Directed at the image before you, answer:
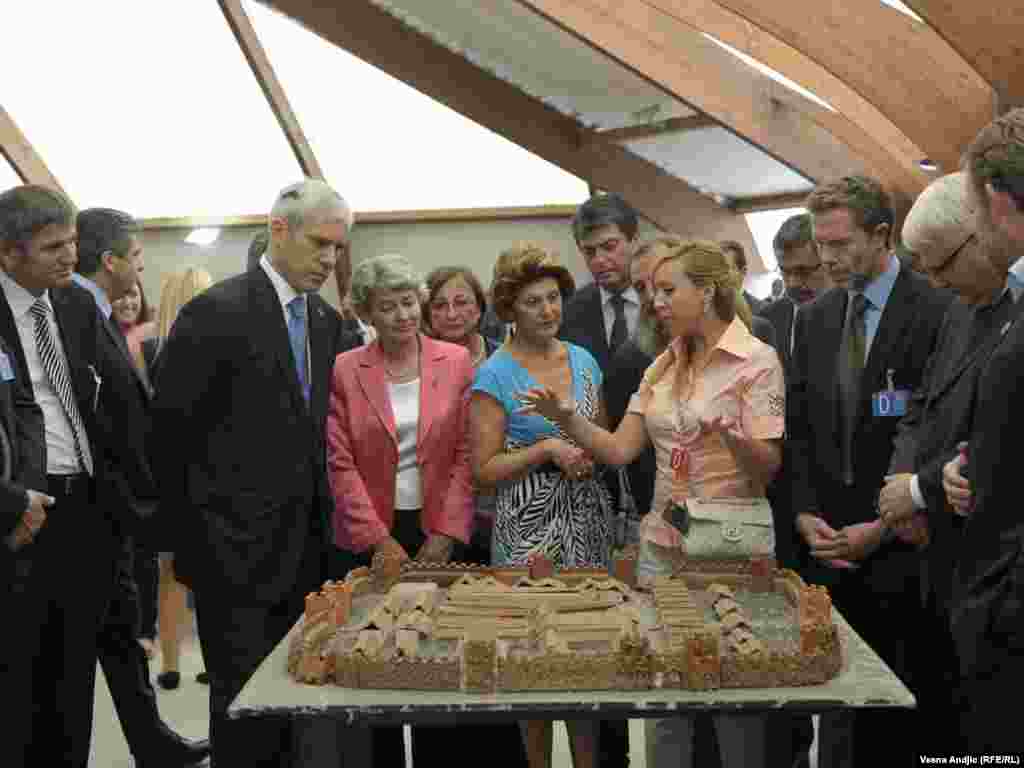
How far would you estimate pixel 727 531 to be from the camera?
3520 millimetres

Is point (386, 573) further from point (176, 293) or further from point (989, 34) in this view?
point (176, 293)

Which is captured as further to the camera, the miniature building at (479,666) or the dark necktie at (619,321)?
the dark necktie at (619,321)

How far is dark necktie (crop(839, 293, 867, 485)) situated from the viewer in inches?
154

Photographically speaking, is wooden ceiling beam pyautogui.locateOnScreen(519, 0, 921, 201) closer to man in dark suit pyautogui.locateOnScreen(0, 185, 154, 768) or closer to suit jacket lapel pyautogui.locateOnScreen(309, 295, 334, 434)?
suit jacket lapel pyautogui.locateOnScreen(309, 295, 334, 434)

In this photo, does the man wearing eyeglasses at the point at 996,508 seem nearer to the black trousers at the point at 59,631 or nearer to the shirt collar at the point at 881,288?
the shirt collar at the point at 881,288

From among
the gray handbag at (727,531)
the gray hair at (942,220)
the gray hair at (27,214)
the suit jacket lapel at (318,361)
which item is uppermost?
the gray hair at (27,214)

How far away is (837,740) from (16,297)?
2485 mm

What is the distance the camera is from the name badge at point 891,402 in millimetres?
3834

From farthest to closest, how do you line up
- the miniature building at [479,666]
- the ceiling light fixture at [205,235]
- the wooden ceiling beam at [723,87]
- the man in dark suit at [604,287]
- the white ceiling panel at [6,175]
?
1. the ceiling light fixture at [205,235]
2. the white ceiling panel at [6,175]
3. the wooden ceiling beam at [723,87]
4. the man in dark suit at [604,287]
5. the miniature building at [479,666]

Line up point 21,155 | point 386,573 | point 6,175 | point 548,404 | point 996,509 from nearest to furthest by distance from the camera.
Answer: point 996,509
point 386,573
point 548,404
point 21,155
point 6,175

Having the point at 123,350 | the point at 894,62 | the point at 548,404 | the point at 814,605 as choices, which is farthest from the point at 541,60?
the point at 814,605

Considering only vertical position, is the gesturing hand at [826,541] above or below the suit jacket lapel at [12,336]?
below

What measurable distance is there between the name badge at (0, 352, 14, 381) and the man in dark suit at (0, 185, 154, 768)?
4.1 inches

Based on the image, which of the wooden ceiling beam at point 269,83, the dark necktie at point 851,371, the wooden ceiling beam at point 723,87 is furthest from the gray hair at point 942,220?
the wooden ceiling beam at point 269,83
